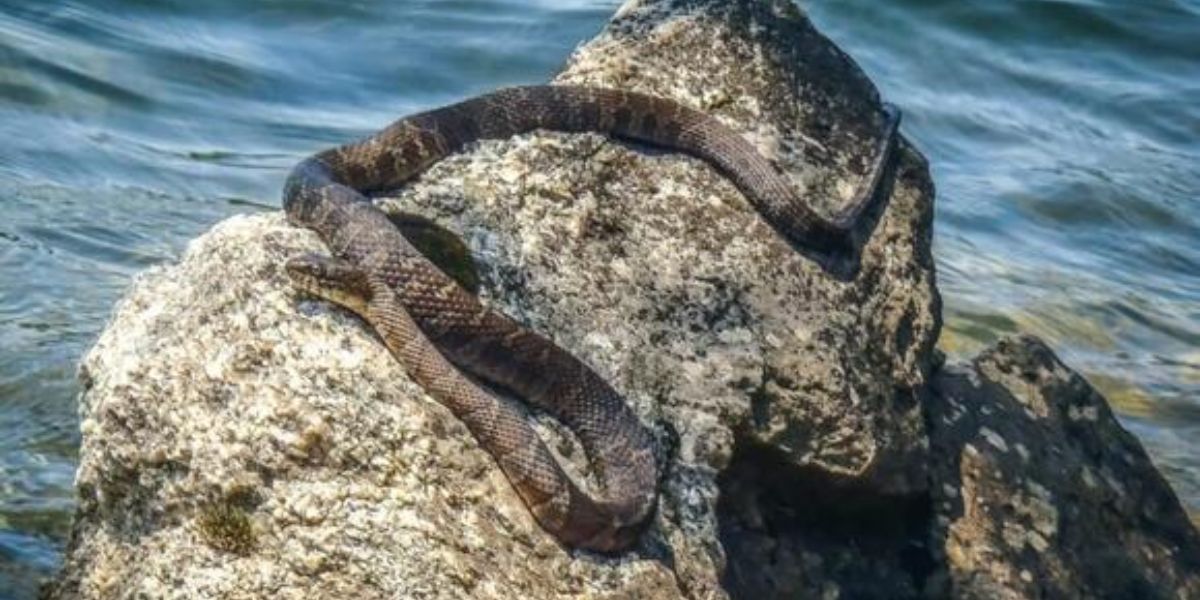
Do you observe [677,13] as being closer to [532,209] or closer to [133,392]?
[532,209]

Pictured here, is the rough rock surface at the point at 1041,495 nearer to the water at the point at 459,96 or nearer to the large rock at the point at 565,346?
the large rock at the point at 565,346

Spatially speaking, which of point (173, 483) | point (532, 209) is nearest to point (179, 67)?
point (532, 209)

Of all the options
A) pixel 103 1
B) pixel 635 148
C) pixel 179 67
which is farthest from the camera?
pixel 103 1

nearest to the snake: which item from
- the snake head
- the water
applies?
the snake head

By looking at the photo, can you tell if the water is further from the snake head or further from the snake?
the snake head

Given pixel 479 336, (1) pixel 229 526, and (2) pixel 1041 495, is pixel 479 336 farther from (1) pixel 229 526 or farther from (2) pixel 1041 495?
(2) pixel 1041 495

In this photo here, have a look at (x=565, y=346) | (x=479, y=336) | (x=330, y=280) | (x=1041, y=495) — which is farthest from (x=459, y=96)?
(x=330, y=280)
